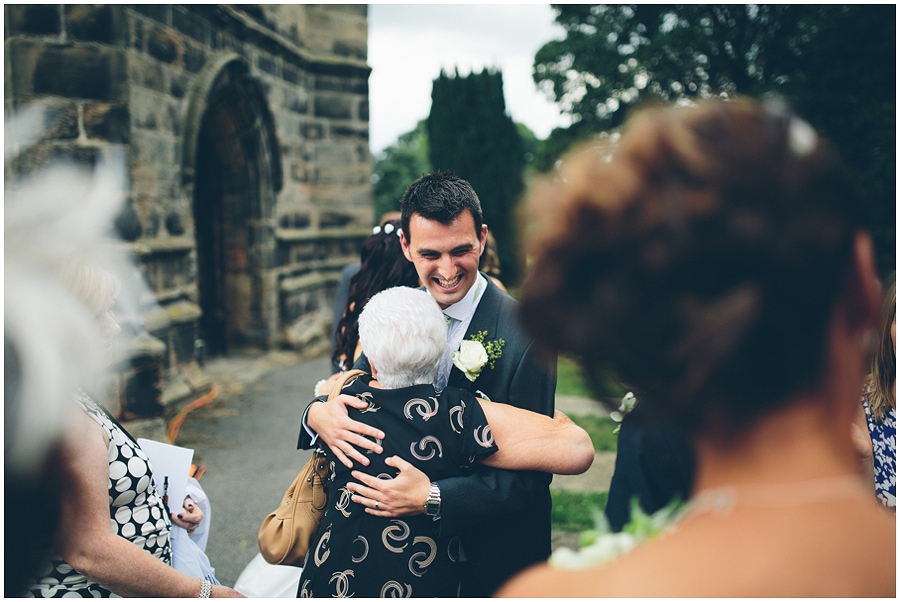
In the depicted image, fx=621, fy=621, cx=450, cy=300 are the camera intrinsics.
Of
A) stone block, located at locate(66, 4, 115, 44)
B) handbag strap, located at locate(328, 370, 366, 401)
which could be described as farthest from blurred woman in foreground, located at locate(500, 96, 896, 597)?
stone block, located at locate(66, 4, 115, 44)

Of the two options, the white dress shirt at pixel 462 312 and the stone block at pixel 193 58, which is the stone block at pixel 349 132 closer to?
the stone block at pixel 193 58

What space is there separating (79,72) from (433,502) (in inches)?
204

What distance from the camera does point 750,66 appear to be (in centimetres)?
1731

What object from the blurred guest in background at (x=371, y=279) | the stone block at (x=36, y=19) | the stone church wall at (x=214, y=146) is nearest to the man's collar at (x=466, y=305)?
the blurred guest in background at (x=371, y=279)

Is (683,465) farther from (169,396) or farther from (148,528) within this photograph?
(169,396)

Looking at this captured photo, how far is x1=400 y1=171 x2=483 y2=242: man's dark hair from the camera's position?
2.32m

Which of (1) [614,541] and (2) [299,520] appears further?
(2) [299,520]

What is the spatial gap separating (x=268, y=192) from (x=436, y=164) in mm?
8378

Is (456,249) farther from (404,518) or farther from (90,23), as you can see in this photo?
(90,23)

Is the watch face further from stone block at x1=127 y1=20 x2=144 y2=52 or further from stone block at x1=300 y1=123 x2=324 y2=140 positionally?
stone block at x1=300 y1=123 x2=324 y2=140

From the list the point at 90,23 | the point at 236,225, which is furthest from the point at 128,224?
the point at 236,225

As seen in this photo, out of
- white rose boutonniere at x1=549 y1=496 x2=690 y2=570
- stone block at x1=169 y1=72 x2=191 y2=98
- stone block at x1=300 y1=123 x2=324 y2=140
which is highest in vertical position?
stone block at x1=300 y1=123 x2=324 y2=140

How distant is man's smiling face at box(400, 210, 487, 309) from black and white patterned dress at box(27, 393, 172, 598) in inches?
44.3

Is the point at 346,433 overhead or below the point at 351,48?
below
